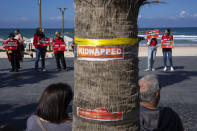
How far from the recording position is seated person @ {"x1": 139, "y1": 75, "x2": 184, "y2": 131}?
7.99ft

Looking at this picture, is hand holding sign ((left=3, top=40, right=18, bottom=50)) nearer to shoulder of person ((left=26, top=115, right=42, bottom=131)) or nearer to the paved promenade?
the paved promenade

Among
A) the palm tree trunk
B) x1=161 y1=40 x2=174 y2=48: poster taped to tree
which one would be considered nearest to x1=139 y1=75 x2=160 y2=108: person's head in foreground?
the palm tree trunk

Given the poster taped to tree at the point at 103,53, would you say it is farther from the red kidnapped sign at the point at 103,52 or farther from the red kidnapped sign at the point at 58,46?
the red kidnapped sign at the point at 58,46

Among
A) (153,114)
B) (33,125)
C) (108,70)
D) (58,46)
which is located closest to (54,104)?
(33,125)

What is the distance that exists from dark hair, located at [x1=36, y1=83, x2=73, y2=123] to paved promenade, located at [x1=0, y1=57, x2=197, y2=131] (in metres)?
2.40

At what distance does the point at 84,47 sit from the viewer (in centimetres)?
157

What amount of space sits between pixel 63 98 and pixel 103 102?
40.8 inches

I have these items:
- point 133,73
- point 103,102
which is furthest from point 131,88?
point 103,102

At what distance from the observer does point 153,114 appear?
96.1 inches

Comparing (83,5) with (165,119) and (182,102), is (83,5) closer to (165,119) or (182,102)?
(165,119)

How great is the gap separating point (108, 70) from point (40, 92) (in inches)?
→ 245

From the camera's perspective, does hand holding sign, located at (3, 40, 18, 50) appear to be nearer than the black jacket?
Result: No

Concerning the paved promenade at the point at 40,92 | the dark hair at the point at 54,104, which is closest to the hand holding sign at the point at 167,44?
the paved promenade at the point at 40,92

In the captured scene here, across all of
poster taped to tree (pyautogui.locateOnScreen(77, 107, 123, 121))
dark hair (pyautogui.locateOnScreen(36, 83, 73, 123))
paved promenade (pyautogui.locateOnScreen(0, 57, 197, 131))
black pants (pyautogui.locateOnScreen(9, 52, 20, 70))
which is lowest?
paved promenade (pyautogui.locateOnScreen(0, 57, 197, 131))
